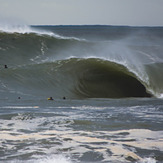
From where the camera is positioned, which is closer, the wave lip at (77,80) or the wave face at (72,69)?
the wave lip at (77,80)

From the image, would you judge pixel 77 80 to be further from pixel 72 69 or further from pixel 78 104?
pixel 78 104

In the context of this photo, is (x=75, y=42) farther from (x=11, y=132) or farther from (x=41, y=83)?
(x=11, y=132)

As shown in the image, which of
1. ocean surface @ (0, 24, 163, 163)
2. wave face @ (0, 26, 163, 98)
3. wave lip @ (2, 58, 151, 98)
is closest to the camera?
ocean surface @ (0, 24, 163, 163)

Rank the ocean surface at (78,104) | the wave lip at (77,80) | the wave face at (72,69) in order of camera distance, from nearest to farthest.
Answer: the ocean surface at (78,104) → the wave lip at (77,80) → the wave face at (72,69)

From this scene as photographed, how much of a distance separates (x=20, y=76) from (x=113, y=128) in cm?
838

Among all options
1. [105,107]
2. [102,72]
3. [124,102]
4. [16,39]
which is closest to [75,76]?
[102,72]

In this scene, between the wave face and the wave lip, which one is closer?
the wave lip

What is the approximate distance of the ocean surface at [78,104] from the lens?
712cm

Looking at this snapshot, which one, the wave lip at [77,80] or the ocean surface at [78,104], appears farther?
the wave lip at [77,80]

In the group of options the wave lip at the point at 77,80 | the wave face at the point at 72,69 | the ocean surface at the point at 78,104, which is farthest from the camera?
the wave face at the point at 72,69

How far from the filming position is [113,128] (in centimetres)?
874

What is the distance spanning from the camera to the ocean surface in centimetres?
712

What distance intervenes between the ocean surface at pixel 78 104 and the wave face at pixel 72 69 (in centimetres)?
4

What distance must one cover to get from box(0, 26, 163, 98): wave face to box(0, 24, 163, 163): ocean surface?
0.04 meters
